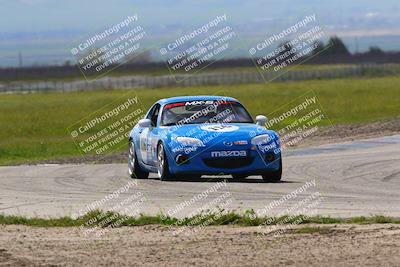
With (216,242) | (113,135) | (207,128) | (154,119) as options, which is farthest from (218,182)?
(113,135)

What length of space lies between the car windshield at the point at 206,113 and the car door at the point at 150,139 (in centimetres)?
29

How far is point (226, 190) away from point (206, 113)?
109 inches

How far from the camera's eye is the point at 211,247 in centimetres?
1070

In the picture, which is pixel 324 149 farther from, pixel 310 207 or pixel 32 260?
pixel 32 260

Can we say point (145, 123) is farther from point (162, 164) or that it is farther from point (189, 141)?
point (189, 141)

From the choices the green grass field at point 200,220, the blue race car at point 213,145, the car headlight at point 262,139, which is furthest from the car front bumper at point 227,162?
the green grass field at point 200,220

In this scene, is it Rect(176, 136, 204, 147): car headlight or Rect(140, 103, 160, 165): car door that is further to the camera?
Rect(140, 103, 160, 165): car door

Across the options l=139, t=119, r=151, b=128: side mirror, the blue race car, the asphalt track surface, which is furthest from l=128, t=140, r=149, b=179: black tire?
l=139, t=119, r=151, b=128: side mirror

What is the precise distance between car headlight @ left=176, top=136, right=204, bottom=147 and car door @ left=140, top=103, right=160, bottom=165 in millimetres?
881

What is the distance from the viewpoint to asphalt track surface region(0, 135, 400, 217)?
14195mm

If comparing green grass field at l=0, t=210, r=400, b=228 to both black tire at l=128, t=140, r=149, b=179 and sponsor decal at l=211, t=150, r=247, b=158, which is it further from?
black tire at l=128, t=140, r=149, b=179

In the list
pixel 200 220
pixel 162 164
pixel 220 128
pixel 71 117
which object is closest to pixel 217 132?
pixel 220 128

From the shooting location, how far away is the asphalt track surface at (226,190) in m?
14.2

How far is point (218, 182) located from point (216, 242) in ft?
23.3
